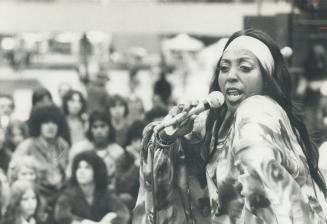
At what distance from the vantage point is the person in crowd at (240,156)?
2434 millimetres

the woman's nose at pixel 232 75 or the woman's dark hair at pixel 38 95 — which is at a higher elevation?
the woman's nose at pixel 232 75

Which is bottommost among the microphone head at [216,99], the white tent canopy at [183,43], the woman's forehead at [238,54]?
the white tent canopy at [183,43]

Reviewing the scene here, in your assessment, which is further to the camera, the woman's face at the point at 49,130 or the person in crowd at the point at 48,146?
the woman's face at the point at 49,130

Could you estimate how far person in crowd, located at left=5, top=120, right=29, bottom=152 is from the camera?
6207 millimetres

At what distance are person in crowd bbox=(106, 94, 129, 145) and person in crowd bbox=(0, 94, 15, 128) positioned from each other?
0.79 metres

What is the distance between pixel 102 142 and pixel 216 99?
3302 millimetres

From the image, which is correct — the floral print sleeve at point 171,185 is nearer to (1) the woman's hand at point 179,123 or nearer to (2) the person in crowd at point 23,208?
(1) the woman's hand at point 179,123

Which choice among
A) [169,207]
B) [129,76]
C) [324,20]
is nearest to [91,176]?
[324,20]

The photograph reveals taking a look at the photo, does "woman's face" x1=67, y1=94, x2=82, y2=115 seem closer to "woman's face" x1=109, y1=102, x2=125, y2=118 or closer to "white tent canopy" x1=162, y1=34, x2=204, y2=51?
"woman's face" x1=109, y1=102, x2=125, y2=118

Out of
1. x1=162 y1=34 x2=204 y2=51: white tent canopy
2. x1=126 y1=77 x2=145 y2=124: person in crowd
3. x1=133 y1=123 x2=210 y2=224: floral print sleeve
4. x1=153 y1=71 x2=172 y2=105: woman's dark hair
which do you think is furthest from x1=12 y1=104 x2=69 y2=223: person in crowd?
x1=133 y1=123 x2=210 y2=224: floral print sleeve

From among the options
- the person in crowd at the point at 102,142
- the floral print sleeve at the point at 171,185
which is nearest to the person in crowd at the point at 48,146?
the person in crowd at the point at 102,142

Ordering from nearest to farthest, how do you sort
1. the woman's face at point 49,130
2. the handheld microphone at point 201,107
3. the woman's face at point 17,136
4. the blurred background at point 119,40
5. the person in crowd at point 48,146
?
the handheld microphone at point 201,107
the person in crowd at point 48,146
the woman's face at point 49,130
the woman's face at point 17,136
the blurred background at point 119,40

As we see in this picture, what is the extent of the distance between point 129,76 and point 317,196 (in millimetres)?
6733

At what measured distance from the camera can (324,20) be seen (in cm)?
380
